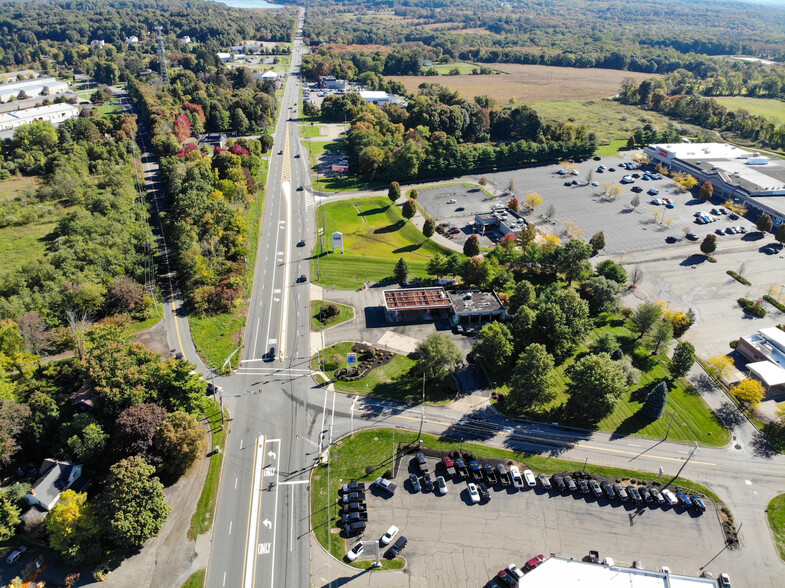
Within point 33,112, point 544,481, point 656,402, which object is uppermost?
point 33,112

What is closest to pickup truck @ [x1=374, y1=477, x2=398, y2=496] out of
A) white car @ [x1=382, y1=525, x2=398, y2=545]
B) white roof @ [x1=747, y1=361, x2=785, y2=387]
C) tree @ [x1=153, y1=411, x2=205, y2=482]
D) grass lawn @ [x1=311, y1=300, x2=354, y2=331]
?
white car @ [x1=382, y1=525, x2=398, y2=545]

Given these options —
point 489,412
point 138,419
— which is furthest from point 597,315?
point 138,419

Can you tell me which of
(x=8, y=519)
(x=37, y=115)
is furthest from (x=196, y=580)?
(x=37, y=115)

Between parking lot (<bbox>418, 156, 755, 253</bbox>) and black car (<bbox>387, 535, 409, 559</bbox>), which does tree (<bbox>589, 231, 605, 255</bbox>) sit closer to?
parking lot (<bbox>418, 156, 755, 253</bbox>)

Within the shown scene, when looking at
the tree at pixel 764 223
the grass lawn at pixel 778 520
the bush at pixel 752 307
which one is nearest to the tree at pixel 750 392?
the grass lawn at pixel 778 520

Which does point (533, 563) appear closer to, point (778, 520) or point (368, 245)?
point (778, 520)
